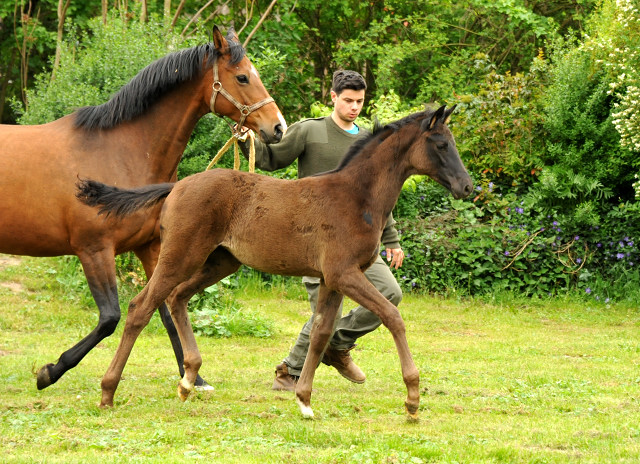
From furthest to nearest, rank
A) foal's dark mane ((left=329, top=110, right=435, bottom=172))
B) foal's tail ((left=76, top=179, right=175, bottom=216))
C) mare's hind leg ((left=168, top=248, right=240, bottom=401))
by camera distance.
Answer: mare's hind leg ((left=168, top=248, right=240, bottom=401)), foal's tail ((left=76, top=179, right=175, bottom=216)), foal's dark mane ((left=329, top=110, right=435, bottom=172))

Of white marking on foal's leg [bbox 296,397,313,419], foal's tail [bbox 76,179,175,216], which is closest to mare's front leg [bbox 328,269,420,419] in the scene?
white marking on foal's leg [bbox 296,397,313,419]

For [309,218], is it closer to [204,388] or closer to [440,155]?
[440,155]

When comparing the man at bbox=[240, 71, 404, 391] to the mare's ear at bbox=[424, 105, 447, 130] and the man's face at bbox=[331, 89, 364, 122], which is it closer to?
the man's face at bbox=[331, 89, 364, 122]

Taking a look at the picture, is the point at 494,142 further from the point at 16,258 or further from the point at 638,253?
the point at 16,258

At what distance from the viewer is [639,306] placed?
11.5m

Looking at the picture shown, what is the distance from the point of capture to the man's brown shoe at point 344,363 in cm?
661

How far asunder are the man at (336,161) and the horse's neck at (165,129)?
0.50m

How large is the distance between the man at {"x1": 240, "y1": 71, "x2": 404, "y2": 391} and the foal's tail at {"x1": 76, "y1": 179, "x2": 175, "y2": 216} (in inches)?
38.9

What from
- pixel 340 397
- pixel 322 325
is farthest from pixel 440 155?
pixel 340 397

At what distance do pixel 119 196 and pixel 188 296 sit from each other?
2.85 feet

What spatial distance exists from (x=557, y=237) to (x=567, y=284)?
26.6 inches

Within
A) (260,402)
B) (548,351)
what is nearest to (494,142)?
(548,351)

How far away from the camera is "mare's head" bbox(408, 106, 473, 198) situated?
5387 millimetres

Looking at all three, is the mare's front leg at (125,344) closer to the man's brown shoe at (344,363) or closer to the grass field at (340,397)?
the grass field at (340,397)
